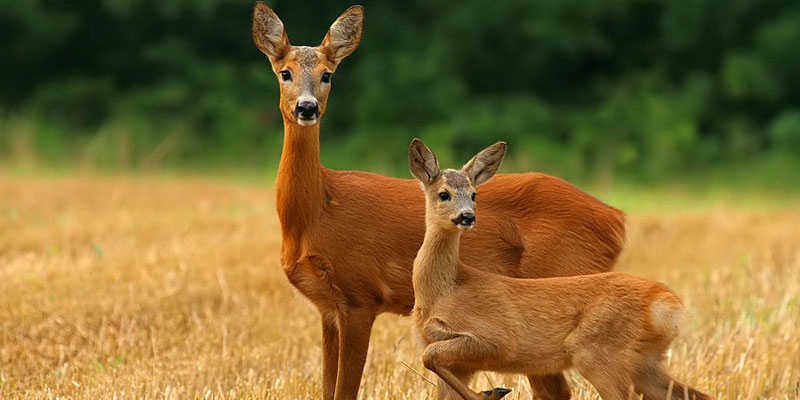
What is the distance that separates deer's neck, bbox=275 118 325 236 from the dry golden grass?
87 cm

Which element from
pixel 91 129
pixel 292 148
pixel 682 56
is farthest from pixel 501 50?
pixel 292 148

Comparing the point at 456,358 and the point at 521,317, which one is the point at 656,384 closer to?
the point at 521,317

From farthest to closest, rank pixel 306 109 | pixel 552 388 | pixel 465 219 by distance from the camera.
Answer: pixel 552 388 < pixel 306 109 < pixel 465 219

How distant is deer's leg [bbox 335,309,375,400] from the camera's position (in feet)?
19.6

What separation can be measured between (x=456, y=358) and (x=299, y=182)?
52.3 inches

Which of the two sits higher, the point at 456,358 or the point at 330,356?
the point at 456,358

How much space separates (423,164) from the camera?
5.56 metres

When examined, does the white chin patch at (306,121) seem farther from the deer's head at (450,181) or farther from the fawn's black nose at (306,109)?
the deer's head at (450,181)

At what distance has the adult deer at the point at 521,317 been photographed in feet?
17.4

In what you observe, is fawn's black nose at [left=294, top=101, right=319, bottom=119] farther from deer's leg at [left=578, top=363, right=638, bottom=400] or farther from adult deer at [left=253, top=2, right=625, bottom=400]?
deer's leg at [left=578, top=363, right=638, bottom=400]

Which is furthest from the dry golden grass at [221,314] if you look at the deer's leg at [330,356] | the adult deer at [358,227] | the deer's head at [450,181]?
the deer's head at [450,181]

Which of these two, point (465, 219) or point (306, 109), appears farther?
point (306, 109)

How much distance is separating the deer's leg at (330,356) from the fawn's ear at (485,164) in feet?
3.55

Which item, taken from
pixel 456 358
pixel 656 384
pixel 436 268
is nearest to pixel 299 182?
pixel 436 268
